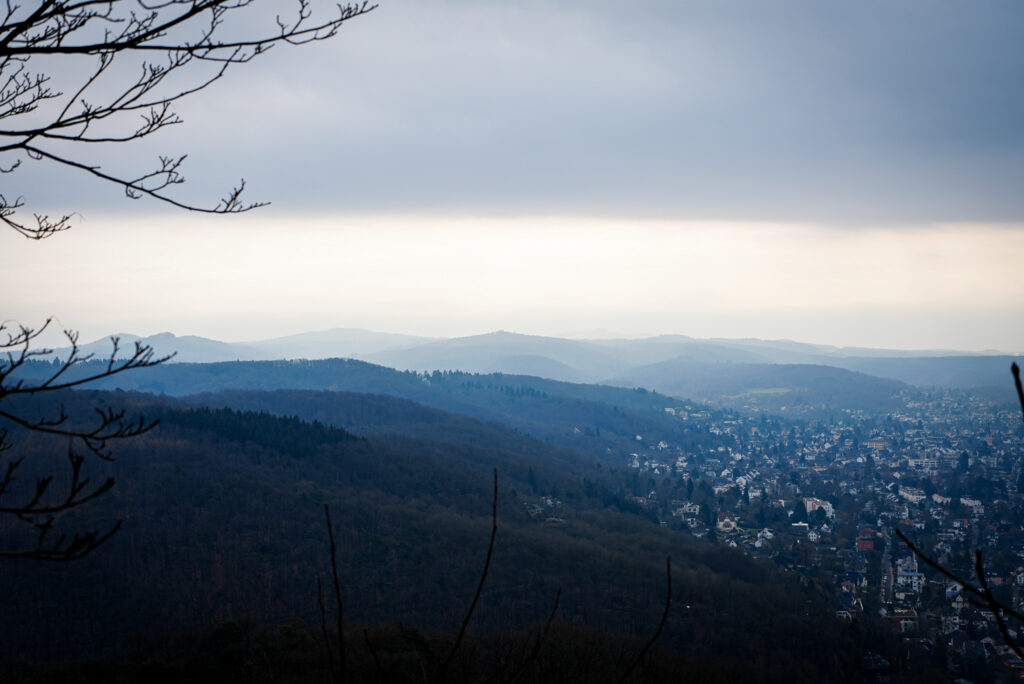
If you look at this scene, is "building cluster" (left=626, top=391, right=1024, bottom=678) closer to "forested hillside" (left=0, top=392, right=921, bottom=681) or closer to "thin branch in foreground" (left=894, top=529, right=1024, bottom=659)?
"forested hillside" (left=0, top=392, right=921, bottom=681)

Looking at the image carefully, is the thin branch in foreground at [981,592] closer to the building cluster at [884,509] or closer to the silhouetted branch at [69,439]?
the silhouetted branch at [69,439]

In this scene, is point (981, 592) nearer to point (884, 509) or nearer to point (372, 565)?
point (372, 565)

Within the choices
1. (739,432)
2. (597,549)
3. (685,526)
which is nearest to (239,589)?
(597,549)

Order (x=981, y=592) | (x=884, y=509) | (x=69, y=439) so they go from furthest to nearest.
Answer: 1. (x=884, y=509)
2. (x=69, y=439)
3. (x=981, y=592)

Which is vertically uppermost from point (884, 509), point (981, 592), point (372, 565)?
point (981, 592)

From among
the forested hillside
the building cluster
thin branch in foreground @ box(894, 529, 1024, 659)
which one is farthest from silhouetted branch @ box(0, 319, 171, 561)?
the forested hillside

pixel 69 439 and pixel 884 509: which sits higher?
pixel 69 439

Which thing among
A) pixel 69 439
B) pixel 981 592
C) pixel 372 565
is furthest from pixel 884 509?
pixel 69 439

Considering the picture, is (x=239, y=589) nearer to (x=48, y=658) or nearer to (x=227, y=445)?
(x=48, y=658)

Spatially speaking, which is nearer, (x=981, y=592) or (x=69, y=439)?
(x=981, y=592)

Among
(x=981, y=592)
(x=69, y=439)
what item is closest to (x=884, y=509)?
(x=981, y=592)

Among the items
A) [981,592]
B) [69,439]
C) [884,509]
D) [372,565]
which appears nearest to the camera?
[981,592]

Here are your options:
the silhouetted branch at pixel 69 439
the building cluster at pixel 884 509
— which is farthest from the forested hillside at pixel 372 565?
the silhouetted branch at pixel 69 439
